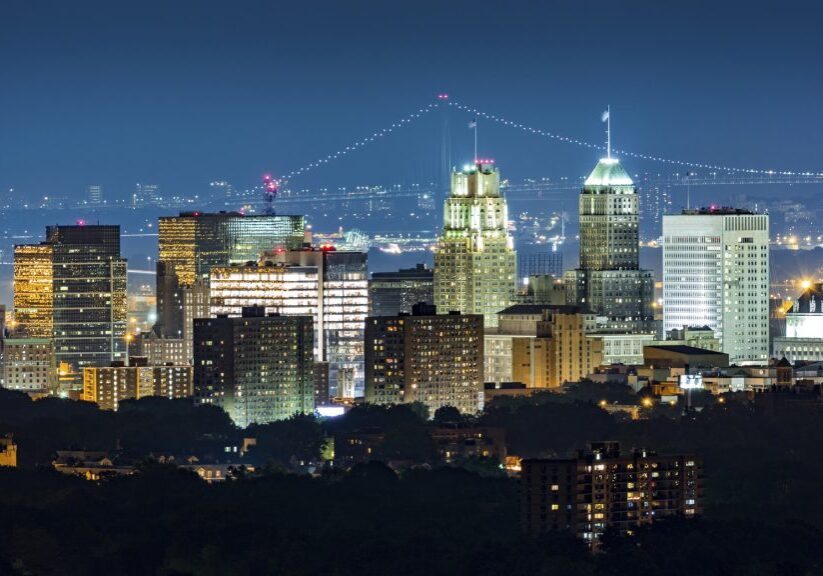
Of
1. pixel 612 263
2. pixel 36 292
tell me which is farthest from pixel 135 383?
pixel 36 292

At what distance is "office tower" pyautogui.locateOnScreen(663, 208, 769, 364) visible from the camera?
18050cm

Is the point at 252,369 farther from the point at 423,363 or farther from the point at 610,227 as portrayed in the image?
the point at 610,227

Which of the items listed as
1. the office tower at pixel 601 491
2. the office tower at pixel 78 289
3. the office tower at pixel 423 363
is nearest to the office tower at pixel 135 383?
the office tower at pixel 423 363

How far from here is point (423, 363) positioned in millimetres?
167500

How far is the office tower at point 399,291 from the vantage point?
616ft

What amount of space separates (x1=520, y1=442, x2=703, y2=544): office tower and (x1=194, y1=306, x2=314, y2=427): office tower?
33639 mm

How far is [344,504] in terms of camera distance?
141 meters

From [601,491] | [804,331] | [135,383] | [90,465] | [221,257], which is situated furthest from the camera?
[221,257]

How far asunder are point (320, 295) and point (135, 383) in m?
7.63

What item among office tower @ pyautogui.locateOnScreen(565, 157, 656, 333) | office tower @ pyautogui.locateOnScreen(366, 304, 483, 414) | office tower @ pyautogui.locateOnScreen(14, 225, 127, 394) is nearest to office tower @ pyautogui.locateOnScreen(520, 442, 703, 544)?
office tower @ pyautogui.locateOnScreen(366, 304, 483, 414)

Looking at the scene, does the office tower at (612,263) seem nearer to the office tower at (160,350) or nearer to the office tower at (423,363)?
the office tower at (423,363)

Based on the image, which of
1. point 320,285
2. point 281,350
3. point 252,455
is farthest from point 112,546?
point 320,285

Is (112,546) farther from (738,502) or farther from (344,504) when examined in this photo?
(738,502)

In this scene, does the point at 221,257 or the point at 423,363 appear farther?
the point at 221,257
